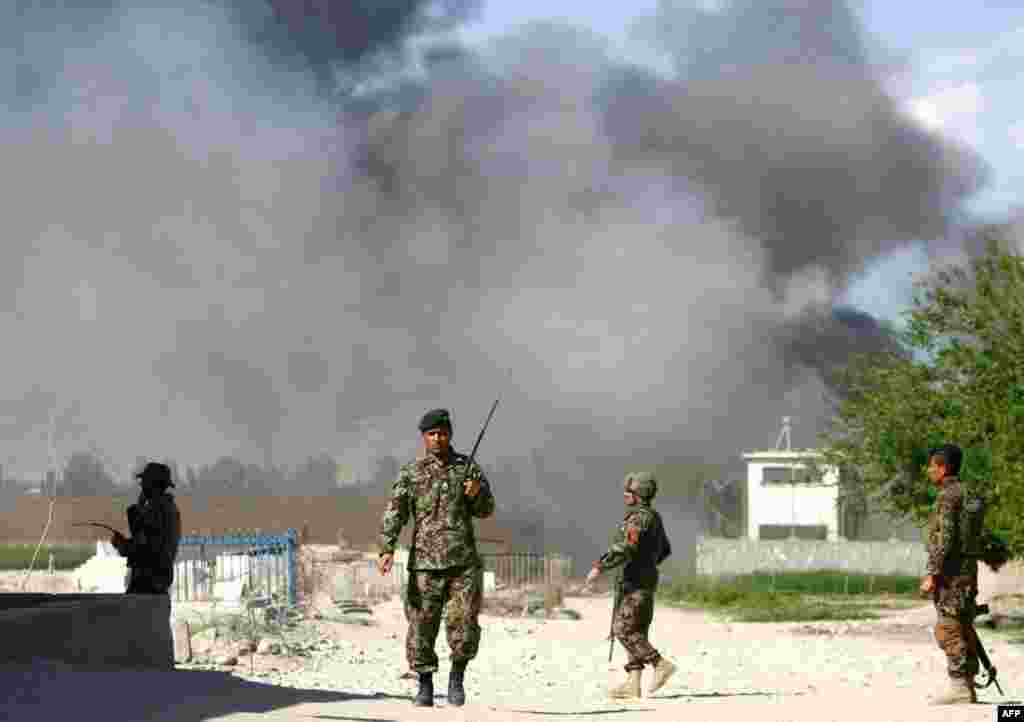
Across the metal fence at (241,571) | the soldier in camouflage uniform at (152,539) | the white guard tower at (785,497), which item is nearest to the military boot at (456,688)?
the soldier in camouflage uniform at (152,539)

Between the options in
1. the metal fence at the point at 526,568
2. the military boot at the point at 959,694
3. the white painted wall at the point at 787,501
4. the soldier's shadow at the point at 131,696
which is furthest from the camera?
the white painted wall at the point at 787,501

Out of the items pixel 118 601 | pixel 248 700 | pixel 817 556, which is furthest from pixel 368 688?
pixel 817 556

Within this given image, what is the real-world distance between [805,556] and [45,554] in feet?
74.5

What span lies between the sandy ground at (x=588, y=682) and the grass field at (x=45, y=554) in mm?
20059

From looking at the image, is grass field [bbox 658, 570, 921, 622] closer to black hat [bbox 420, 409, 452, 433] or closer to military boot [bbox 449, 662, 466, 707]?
military boot [bbox 449, 662, 466, 707]

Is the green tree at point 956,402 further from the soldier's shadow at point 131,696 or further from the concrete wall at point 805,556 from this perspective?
the soldier's shadow at point 131,696

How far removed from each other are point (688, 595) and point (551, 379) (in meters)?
32.3

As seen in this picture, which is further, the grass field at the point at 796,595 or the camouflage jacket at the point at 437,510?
Result: the grass field at the point at 796,595

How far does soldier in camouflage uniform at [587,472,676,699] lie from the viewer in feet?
55.6

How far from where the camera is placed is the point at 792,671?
24.2m

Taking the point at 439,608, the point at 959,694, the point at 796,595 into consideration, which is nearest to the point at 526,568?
the point at 796,595

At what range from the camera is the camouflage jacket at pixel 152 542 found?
17203mm

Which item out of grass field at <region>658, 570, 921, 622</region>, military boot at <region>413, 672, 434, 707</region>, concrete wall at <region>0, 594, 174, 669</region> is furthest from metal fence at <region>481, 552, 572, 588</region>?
military boot at <region>413, 672, 434, 707</region>
